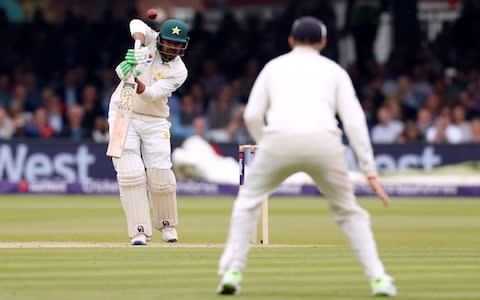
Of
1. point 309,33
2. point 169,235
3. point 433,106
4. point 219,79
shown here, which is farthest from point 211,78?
point 309,33

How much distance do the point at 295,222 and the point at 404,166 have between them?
5976mm

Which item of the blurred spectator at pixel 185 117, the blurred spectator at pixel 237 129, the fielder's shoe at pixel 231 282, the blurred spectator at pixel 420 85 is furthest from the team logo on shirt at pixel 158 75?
the blurred spectator at pixel 420 85

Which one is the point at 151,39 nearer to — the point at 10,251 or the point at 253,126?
the point at 10,251

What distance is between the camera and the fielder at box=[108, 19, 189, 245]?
12.2 meters

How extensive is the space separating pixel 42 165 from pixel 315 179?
13.7 m

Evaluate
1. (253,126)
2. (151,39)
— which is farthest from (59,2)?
(253,126)

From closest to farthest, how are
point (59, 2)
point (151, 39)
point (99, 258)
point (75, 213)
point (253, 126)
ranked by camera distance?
point (253, 126) → point (99, 258) → point (151, 39) → point (75, 213) → point (59, 2)

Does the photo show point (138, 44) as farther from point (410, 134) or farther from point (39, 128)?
point (410, 134)

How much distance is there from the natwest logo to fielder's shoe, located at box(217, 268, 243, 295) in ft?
44.5

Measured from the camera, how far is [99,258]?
10680 mm

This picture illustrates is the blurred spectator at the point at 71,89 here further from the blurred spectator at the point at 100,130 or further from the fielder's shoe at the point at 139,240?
the fielder's shoe at the point at 139,240

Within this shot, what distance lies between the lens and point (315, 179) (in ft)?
27.6

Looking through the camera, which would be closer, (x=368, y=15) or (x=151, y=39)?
(x=151, y=39)

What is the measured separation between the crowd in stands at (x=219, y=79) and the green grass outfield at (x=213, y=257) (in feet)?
15.6
